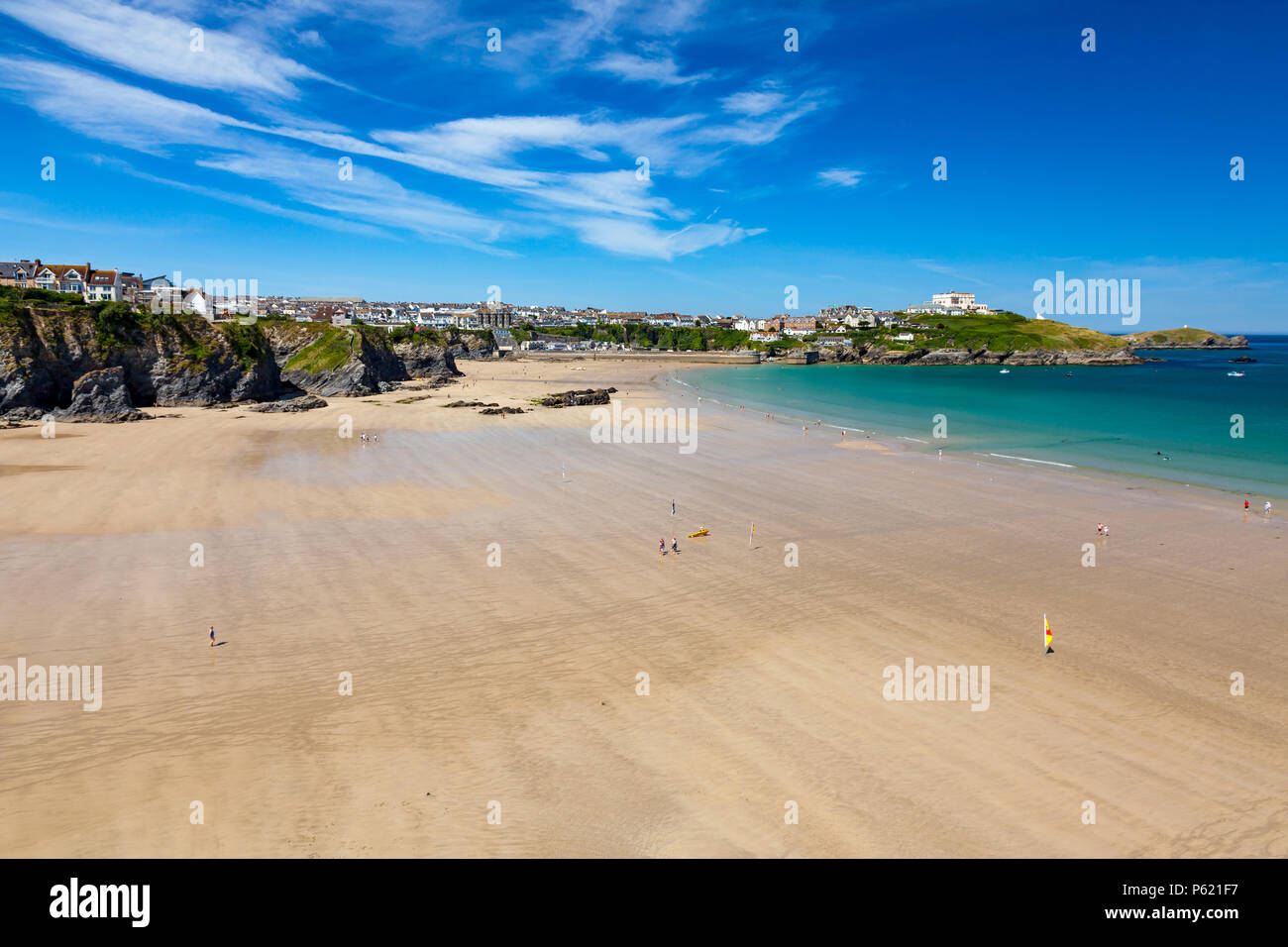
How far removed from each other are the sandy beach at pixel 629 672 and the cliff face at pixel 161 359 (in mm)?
24504

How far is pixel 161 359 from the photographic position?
55531 mm

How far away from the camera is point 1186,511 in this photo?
89.5 ft

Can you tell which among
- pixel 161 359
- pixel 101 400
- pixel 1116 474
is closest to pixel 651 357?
pixel 161 359

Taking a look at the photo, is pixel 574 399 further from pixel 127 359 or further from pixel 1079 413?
pixel 1079 413

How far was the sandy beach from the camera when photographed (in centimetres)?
952

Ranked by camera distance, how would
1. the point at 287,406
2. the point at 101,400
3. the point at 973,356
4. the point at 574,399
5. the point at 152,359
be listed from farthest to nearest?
the point at 973,356, the point at 574,399, the point at 287,406, the point at 152,359, the point at 101,400

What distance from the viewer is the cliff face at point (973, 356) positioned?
165750mm

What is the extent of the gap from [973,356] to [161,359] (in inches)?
7025

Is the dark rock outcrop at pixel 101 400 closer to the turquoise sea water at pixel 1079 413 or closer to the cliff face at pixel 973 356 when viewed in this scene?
the turquoise sea water at pixel 1079 413

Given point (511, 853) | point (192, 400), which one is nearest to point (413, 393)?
point (192, 400)

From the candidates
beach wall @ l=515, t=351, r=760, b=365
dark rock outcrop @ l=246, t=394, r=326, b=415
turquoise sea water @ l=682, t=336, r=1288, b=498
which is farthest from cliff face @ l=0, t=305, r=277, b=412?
beach wall @ l=515, t=351, r=760, b=365

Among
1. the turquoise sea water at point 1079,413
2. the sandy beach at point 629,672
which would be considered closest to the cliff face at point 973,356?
the turquoise sea water at point 1079,413
